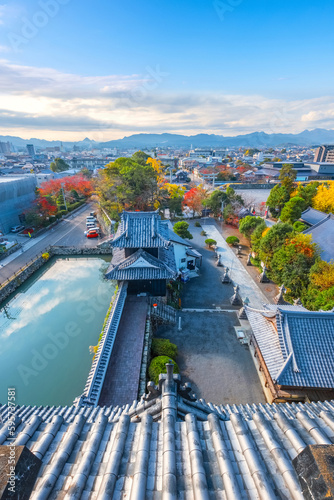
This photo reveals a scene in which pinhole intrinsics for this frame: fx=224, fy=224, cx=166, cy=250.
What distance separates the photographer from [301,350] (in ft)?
39.8

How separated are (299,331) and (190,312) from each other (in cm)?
955

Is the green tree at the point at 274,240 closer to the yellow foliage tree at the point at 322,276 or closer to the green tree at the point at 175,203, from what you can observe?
the yellow foliage tree at the point at 322,276

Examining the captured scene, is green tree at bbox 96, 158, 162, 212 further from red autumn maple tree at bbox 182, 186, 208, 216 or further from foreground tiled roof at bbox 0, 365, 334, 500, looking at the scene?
foreground tiled roof at bbox 0, 365, 334, 500

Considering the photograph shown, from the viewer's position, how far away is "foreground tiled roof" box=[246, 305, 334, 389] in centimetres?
1149

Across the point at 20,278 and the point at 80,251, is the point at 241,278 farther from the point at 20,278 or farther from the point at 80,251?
the point at 20,278

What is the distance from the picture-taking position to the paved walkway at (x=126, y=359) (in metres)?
12.1

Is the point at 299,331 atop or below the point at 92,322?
atop

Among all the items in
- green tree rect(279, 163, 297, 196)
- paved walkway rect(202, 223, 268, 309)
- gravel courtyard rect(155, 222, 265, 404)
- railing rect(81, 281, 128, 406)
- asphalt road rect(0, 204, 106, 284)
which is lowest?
gravel courtyard rect(155, 222, 265, 404)

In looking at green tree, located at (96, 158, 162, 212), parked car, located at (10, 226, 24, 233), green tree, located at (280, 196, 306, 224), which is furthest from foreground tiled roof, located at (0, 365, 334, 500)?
parked car, located at (10, 226, 24, 233)

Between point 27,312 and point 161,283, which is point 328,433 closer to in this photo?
point 161,283

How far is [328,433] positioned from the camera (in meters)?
3.96

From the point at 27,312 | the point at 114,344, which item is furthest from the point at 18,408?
the point at 27,312

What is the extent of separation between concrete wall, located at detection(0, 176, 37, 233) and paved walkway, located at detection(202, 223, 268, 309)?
3491cm

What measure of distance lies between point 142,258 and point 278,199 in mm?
31987
